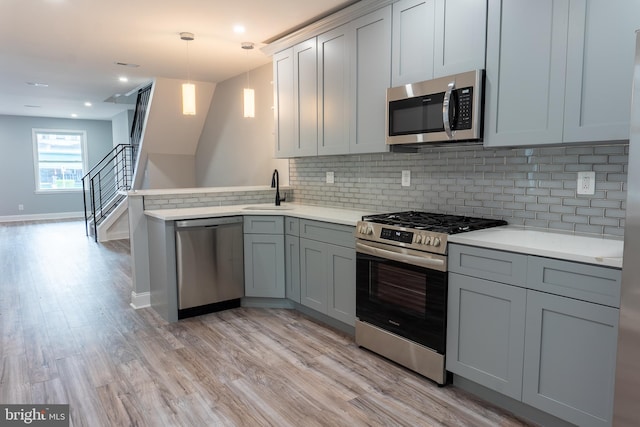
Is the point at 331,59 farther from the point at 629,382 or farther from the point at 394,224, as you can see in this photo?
the point at 629,382

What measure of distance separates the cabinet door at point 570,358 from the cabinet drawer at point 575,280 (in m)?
0.03

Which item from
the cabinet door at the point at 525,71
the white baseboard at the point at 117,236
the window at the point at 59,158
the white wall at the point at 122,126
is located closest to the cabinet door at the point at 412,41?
the cabinet door at the point at 525,71

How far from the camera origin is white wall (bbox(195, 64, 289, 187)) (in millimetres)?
5105

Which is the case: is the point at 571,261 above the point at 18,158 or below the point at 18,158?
below

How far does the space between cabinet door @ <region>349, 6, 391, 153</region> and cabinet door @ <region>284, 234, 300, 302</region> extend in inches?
37.9

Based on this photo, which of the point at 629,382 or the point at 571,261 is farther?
the point at 571,261

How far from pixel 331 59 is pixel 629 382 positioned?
Result: 296cm

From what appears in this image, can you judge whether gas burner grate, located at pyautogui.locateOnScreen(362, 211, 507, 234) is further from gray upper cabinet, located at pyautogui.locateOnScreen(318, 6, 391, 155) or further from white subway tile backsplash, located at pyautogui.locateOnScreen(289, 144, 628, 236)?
gray upper cabinet, located at pyautogui.locateOnScreen(318, 6, 391, 155)

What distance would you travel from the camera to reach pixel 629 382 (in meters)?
1.55

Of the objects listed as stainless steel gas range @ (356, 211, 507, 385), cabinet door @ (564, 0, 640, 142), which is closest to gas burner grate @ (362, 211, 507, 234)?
stainless steel gas range @ (356, 211, 507, 385)

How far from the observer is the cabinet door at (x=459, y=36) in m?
2.44

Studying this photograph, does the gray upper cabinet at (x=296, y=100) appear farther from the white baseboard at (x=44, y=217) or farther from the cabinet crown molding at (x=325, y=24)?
the white baseboard at (x=44, y=217)

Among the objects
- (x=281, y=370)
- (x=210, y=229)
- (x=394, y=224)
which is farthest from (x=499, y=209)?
(x=210, y=229)

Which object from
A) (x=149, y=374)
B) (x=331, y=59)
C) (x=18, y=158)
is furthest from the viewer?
(x=18, y=158)
